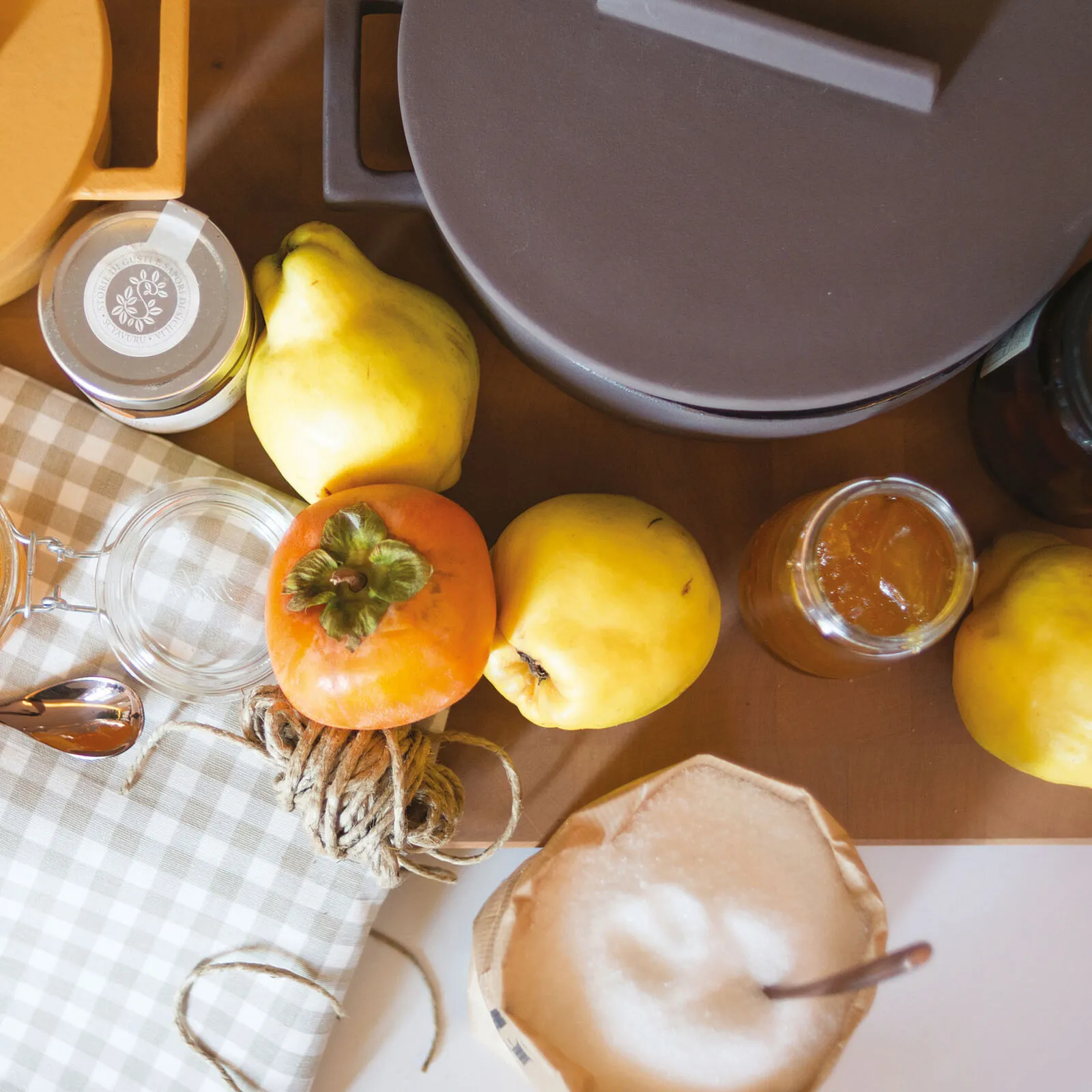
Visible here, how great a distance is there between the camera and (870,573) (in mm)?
531

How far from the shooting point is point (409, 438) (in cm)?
49

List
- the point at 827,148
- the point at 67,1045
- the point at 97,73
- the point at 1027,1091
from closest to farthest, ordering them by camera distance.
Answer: the point at 827,148
the point at 97,73
the point at 67,1045
the point at 1027,1091

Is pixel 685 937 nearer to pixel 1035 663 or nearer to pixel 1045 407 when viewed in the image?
pixel 1035 663

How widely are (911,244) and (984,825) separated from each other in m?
0.41

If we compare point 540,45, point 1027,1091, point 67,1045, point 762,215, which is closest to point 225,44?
point 540,45

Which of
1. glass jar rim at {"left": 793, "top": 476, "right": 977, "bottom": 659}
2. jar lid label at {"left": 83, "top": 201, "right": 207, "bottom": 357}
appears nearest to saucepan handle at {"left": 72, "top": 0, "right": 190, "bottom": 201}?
jar lid label at {"left": 83, "top": 201, "right": 207, "bottom": 357}

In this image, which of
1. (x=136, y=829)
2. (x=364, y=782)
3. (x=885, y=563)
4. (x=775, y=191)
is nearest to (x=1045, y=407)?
(x=885, y=563)

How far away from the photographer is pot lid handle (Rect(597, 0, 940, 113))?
384mm

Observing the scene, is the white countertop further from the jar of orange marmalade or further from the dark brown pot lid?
the dark brown pot lid

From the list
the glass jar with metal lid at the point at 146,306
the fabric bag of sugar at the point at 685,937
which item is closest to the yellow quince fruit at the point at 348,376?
the glass jar with metal lid at the point at 146,306

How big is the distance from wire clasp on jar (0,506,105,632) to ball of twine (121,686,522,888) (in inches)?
5.0

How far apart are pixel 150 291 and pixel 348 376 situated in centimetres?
15

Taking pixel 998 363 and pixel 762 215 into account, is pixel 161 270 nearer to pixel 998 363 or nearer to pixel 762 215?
pixel 762 215

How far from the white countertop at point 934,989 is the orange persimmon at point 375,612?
320mm
